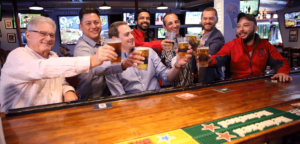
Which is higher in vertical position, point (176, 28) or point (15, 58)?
point (176, 28)

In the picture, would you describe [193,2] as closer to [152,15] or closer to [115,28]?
[152,15]

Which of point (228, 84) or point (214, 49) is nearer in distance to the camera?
point (228, 84)

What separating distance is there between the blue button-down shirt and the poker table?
0.50 m

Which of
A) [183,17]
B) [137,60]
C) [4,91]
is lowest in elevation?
[4,91]

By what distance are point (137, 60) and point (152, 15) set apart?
7.88 meters

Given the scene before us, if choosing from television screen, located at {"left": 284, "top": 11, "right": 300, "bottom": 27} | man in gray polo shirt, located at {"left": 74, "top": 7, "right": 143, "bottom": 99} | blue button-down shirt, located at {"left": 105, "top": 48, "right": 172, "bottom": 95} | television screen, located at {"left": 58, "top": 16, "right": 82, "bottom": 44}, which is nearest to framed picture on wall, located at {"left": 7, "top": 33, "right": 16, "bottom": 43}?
television screen, located at {"left": 58, "top": 16, "right": 82, "bottom": 44}

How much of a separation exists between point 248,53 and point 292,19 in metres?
7.78

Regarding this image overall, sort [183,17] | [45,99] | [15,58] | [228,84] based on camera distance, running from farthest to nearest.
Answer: [183,17] → [228,84] → [45,99] → [15,58]

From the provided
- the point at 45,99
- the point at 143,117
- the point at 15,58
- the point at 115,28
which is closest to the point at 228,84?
the point at 143,117

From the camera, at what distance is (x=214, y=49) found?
2.79 m

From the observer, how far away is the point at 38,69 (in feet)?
4.78

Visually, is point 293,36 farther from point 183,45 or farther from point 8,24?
point 8,24

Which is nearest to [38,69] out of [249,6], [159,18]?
[249,6]

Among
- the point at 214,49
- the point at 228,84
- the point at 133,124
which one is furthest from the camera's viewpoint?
the point at 214,49
